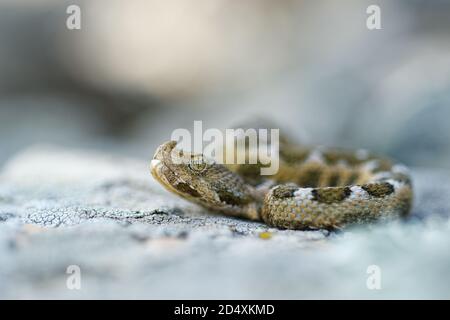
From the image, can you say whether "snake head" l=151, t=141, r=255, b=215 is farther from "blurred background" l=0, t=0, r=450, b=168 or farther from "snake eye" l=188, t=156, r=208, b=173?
"blurred background" l=0, t=0, r=450, b=168

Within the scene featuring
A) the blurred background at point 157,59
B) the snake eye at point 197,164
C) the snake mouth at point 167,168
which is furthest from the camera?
the blurred background at point 157,59

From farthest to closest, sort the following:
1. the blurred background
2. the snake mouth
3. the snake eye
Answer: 1. the blurred background
2. the snake eye
3. the snake mouth

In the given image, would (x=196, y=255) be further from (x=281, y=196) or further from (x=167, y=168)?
(x=281, y=196)

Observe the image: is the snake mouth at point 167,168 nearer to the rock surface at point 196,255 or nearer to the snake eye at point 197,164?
the snake eye at point 197,164

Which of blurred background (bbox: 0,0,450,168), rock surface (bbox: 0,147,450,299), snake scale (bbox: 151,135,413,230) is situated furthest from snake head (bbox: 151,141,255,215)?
blurred background (bbox: 0,0,450,168)

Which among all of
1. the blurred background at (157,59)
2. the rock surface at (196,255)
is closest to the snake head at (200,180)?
the rock surface at (196,255)

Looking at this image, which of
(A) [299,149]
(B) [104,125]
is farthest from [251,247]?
(B) [104,125]

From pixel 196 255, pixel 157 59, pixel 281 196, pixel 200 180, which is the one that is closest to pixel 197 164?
pixel 200 180
